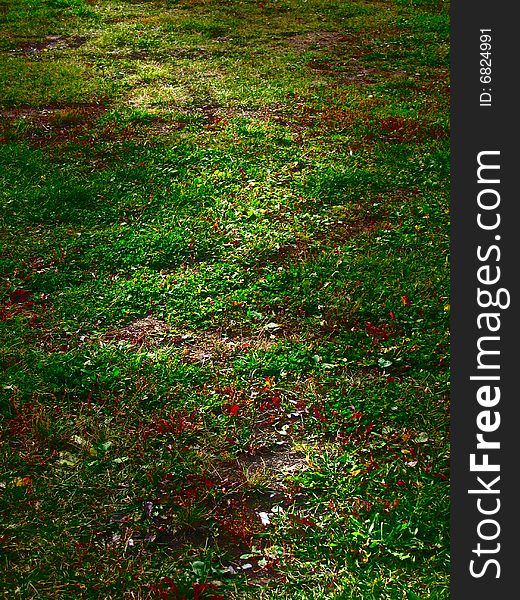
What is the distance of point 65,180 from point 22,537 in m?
5.08

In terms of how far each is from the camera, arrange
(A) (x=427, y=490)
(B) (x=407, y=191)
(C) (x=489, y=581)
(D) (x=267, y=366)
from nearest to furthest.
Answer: (C) (x=489, y=581) < (A) (x=427, y=490) < (D) (x=267, y=366) < (B) (x=407, y=191)

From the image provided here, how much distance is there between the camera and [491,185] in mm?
2832

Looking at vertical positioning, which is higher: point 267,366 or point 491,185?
point 491,185

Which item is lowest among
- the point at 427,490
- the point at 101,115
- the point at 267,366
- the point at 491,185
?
the point at 427,490

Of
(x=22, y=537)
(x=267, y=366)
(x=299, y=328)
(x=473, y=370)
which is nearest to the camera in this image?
(x=473, y=370)

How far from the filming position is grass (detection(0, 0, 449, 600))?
3.66 metres

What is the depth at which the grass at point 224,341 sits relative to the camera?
3.66 metres

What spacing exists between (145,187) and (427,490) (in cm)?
514

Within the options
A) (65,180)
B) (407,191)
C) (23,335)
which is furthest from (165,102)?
(23,335)

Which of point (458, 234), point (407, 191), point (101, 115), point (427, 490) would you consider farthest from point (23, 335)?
point (101, 115)

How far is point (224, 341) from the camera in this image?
5.30 m

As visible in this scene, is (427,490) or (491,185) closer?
(491,185)

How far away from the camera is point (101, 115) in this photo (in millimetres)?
9656

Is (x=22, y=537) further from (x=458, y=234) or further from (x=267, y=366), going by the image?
(x=458, y=234)
